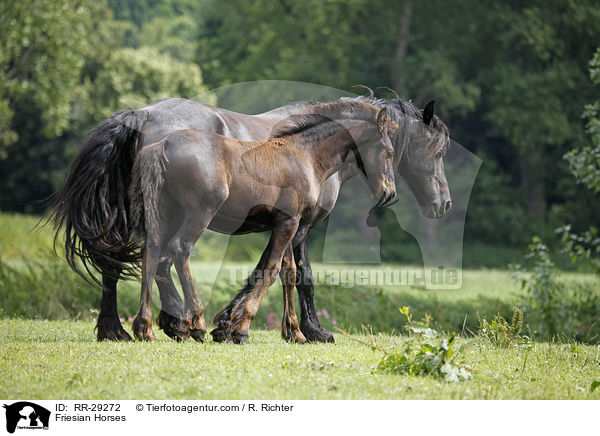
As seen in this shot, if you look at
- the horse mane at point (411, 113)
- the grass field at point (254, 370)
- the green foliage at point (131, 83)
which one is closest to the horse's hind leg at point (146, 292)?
the grass field at point (254, 370)

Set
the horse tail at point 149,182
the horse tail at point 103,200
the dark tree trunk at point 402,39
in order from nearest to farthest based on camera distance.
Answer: the horse tail at point 149,182 → the horse tail at point 103,200 → the dark tree trunk at point 402,39

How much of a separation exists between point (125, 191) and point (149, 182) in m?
0.89

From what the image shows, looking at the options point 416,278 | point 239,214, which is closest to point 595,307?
point 416,278

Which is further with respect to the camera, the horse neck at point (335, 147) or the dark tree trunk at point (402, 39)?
the dark tree trunk at point (402, 39)

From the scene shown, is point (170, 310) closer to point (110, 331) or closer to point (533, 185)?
point (110, 331)

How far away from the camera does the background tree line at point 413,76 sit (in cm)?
2427

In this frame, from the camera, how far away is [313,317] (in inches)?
308

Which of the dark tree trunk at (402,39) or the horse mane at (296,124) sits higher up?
the dark tree trunk at (402,39)

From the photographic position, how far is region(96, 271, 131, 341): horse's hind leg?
6729 millimetres

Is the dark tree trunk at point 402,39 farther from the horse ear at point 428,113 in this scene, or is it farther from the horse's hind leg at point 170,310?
the horse's hind leg at point 170,310

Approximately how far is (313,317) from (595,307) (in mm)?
5450

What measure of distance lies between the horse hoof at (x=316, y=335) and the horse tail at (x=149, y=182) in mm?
2355

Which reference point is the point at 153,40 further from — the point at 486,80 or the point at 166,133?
the point at 166,133
